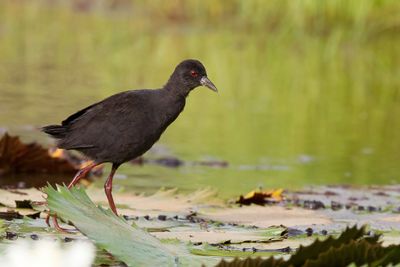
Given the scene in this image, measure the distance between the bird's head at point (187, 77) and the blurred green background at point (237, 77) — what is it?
1319 mm

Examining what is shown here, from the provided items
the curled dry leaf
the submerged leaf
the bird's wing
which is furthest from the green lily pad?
the curled dry leaf

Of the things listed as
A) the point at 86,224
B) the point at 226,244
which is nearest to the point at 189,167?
the point at 226,244

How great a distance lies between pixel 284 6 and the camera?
18672 millimetres

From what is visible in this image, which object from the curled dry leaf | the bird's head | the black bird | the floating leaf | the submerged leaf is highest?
the bird's head

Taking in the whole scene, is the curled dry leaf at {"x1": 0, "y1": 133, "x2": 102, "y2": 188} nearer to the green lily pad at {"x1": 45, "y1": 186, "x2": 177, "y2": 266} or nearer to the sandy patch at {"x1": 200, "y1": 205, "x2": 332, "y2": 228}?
the sandy patch at {"x1": 200, "y1": 205, "x2": 332, "y2": 228}

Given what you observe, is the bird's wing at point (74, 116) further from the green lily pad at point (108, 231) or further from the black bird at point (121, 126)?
the green lily pad at point (108, 231)

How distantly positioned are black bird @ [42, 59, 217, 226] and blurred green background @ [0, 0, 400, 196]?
4.71 ft

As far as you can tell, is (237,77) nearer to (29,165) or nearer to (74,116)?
(29,165)

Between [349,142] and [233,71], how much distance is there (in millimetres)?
5297

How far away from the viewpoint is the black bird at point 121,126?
14.0 ft

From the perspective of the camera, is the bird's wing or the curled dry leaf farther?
the curled dry leaf

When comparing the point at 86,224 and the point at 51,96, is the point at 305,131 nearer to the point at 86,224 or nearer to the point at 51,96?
the point at 51,96

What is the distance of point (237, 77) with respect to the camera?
1335 cm

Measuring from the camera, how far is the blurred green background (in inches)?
296
